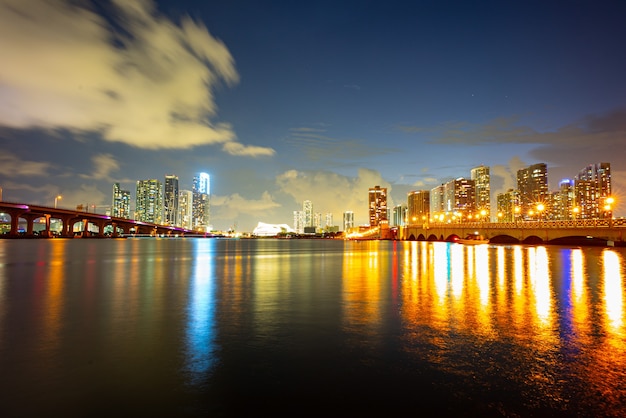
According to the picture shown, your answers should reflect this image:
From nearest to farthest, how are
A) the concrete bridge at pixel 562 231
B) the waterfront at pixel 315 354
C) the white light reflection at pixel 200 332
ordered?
the waterfront at pixel 315 354, the white light reflection at pixel 200 332, the concrete bridge at pixel 562 231

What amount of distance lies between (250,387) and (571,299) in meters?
19.1

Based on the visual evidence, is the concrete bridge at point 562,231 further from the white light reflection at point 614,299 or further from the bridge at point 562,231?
the white light reflection at point 614,299

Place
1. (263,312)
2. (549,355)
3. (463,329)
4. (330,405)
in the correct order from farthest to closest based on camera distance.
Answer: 1. (263,312)
2. (463,329)
3. (549,355)
4. (330,405)

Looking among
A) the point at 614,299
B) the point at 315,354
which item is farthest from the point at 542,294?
the point at 315,354

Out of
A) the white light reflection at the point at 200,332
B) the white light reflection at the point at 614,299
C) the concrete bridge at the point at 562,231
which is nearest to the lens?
the white light reflection at the point at 200,332

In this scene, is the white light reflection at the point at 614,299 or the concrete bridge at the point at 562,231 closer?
the white light reflection at the point at 614,299

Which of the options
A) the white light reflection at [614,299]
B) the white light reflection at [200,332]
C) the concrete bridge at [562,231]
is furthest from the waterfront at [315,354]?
the concrete bridge at [562,231]

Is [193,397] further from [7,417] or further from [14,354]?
[14,354]

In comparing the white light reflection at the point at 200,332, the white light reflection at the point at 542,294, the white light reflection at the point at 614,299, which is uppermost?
the white light reflection at the point at 542,294

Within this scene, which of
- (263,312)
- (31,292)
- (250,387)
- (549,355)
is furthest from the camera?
(31,292)

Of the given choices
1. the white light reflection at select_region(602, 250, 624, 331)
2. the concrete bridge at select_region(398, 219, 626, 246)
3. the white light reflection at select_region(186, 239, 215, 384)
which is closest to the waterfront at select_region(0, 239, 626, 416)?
the white light reflection at select_region(186, 239, 215, 384)

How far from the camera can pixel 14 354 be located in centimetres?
1124

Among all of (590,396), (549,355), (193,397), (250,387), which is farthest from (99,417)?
(549,355)

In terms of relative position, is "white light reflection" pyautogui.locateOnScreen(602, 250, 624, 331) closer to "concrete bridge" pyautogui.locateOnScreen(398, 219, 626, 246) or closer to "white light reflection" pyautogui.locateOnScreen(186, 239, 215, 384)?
"white light reflection" pyautogui.locateOnScreen(186, 239, 215, 384)
